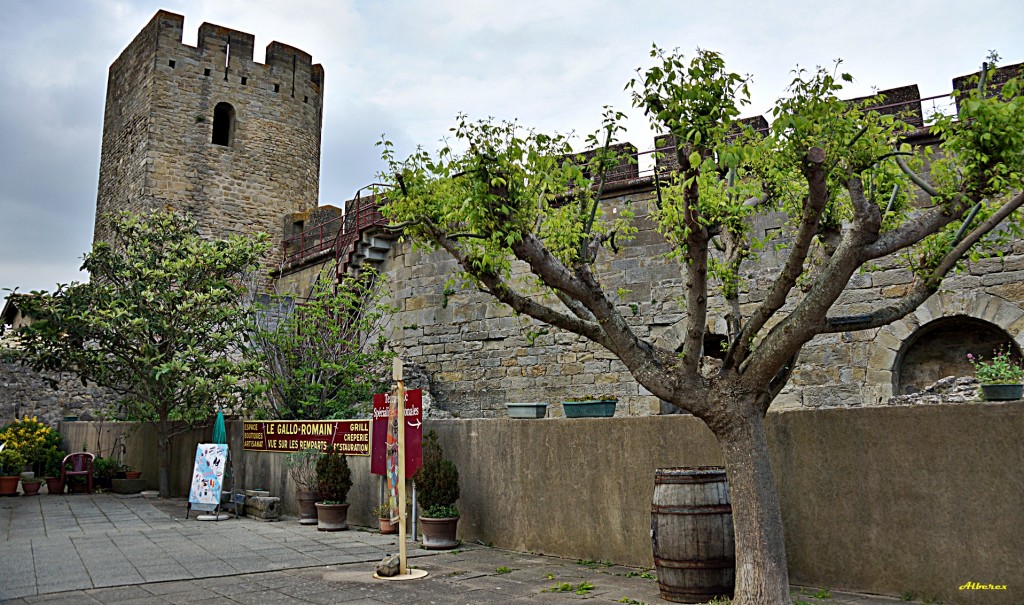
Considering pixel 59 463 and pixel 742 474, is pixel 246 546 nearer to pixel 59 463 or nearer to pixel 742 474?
pixel 742 474

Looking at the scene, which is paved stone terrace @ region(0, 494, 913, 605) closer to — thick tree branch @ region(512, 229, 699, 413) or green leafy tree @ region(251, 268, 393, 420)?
thick tree branch @ region(512, 229, 699, 413)

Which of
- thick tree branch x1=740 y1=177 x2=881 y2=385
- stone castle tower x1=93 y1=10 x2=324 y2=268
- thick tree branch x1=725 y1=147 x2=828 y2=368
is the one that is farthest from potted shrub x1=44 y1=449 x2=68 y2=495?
thick tree branch x1=740 y1=177 x2=881 y2=385

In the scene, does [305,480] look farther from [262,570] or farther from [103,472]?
[103,472]

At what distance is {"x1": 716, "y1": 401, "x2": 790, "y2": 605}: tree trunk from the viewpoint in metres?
4.62

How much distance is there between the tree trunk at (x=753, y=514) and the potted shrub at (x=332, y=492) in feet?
18.2

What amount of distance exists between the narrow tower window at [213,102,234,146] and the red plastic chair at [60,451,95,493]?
9854 millimetres

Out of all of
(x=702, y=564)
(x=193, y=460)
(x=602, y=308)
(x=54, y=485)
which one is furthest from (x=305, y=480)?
(x=54, y=485)

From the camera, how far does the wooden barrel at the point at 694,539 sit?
5031 millimetres

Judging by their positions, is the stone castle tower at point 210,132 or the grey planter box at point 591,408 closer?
the grey planter box at point 591,408

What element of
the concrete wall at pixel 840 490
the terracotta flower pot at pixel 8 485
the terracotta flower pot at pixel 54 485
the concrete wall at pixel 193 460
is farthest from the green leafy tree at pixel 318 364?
the concrete wall at pixel 840 490

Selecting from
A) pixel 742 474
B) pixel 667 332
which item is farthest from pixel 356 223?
pixel 742 474

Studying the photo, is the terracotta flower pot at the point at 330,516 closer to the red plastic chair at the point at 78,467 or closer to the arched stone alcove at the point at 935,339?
the arched stone alcove at the point at 935,339

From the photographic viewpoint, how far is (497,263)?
18.0 feet

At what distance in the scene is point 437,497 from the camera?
7773 millimetres
